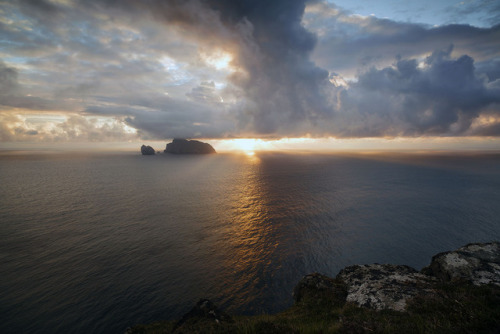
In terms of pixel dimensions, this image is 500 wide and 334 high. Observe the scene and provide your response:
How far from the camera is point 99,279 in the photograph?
80.7 feet

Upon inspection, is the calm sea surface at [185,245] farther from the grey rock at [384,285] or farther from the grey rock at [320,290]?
the grey rock at [384,285]

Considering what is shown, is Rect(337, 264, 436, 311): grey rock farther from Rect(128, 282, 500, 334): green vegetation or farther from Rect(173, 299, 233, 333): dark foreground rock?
Rect(173, 299, 233, 333): dark foreground rock

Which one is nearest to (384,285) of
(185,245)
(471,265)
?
(471,265)

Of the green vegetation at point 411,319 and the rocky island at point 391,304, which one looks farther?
the rocky island at point 391,304

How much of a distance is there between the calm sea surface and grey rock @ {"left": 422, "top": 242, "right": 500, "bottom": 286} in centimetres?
1483

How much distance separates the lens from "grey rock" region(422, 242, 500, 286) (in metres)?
14.2

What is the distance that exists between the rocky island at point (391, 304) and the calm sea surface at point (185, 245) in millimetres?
8102

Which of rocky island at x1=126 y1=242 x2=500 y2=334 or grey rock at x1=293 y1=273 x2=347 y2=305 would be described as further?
grey rock at x1=293 y1=273 x2=347 y2=305

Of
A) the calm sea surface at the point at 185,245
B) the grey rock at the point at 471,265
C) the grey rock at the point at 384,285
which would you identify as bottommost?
the calm sea surface at the point at 185,245

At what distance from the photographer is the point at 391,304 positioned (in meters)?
12.8

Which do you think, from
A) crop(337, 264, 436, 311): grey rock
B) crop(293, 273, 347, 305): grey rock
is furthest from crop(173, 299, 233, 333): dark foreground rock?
crop(337, 264, 436, 311): grey rock

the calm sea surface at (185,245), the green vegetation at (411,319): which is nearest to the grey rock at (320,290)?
the green vegetation at (411,319)

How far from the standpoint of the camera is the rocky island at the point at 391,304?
31.7ft

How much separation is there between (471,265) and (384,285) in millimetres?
7387
